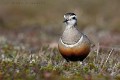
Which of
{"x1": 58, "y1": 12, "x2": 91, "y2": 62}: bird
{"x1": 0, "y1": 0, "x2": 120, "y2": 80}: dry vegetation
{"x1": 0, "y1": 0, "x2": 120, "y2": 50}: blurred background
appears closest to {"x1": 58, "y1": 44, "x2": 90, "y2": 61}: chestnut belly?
{"x1": 58, "y1": 12, "x2": 91, "y2": 62}: bird

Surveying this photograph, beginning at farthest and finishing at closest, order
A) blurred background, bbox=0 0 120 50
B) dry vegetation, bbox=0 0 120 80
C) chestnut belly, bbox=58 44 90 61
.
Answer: blurred background, bbox=0 0 120 50 → chestnut belly, bbox=58 44 90 61 → dry vegetation, bbox=0 0 120 80

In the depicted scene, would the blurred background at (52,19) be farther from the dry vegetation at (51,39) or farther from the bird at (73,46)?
the bird at (73,46)

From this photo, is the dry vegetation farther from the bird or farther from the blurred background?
the bird

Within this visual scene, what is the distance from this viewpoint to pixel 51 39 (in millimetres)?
19562

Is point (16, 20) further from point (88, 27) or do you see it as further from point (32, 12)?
point (88, 27)

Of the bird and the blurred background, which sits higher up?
the blurred background

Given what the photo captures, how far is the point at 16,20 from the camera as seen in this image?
24.5 metres

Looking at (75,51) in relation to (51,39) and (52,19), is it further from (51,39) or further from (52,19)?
(52,19)

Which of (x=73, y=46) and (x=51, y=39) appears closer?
(x=73, y=46)

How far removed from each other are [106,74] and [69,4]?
60.3 ft

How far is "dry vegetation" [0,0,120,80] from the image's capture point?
9594 millimetres

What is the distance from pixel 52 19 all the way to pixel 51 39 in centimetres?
543

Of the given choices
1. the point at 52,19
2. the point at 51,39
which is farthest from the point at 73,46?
the point at 52,19

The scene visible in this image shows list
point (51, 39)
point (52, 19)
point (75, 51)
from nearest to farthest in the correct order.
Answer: point (75, 51) < point (51, 39) < point (52, 19)
